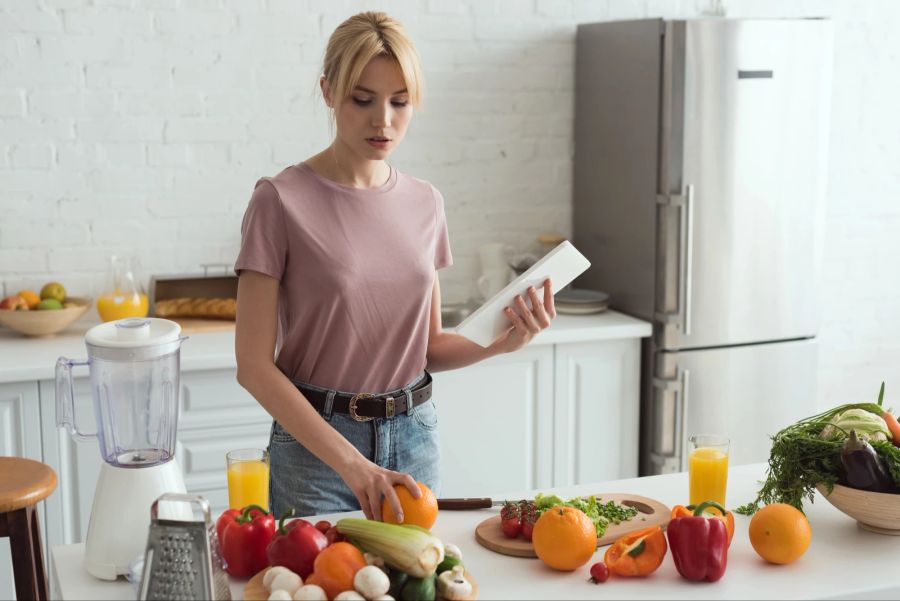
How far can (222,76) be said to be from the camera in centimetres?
352

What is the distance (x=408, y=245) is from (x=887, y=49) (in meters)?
2.87

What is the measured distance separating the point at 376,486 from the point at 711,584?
52cm

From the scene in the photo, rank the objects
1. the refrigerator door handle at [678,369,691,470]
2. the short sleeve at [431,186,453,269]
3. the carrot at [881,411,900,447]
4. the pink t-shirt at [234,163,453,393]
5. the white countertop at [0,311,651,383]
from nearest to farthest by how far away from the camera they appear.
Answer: the carrot at [881,411,900,447] → the pink t-shirt at [234,163,453,393] → the short sleeve at [431,186,453,269] → the white countertop at [0,311,651,383] → the refrigerator door handle at [678,369,691,470]

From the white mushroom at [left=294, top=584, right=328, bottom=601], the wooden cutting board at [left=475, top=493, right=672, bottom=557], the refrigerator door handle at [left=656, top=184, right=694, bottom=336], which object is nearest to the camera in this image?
the white mushroom at [left=294, top=584, right=328, bottom=601]

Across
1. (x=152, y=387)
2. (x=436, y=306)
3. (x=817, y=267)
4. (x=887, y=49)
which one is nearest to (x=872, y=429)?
(x=436, y=306)

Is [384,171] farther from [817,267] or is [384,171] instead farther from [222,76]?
[817,267]

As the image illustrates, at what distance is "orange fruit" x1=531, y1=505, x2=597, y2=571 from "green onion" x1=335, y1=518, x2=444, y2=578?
184 millimetres

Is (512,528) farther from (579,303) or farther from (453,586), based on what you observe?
(579,303)

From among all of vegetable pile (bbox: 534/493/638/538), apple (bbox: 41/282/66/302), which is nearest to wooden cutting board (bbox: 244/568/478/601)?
vegetable pile (bbox: 534/493/638/538)

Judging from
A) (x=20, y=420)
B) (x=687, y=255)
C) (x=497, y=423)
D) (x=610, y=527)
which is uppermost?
(x=687, y=255)

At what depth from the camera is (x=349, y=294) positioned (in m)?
2.05

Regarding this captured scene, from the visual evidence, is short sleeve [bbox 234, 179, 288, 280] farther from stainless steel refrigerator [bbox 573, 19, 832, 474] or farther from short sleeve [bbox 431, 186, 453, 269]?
stainless steel refrigerator [bbox 573, 19, 832, 474]

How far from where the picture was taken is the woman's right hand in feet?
5.69

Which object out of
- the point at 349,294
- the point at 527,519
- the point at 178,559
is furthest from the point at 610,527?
the point at 178,559
